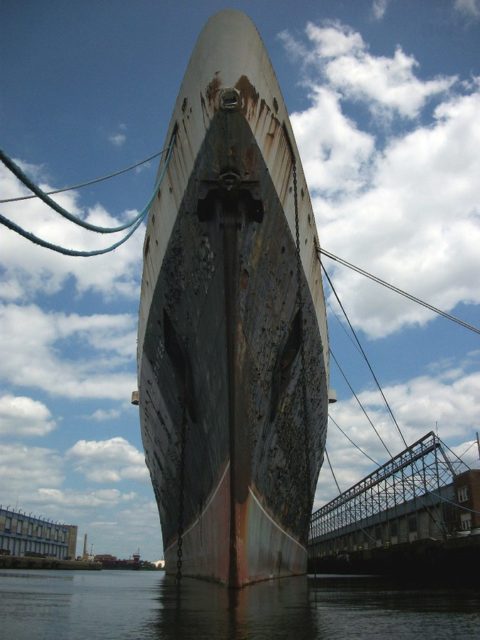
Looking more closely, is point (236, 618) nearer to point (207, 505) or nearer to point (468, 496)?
point (207, 505)

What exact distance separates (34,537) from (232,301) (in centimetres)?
5264

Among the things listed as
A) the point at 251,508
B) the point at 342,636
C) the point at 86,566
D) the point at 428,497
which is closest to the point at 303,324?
the point at 251,508

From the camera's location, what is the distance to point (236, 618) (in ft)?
13.7

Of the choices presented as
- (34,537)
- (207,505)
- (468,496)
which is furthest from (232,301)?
(34,537)

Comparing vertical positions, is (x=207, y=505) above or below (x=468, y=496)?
below

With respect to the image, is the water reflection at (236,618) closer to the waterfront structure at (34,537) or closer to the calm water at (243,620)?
the calm water at (243,620)

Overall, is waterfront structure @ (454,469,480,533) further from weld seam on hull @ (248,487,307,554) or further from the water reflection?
the water reflection

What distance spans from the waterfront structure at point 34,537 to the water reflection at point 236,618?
140 feet

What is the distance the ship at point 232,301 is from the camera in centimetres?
709

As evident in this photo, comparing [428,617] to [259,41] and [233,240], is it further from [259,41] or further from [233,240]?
[259,41]

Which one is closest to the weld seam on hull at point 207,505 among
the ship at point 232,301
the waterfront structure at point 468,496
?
the ship at point 232,301

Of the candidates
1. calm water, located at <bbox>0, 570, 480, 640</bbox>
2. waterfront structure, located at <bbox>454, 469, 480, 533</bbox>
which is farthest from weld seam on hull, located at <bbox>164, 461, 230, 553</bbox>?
waterfront structure, located at <bbox>454, 469, 480, 533</bbox>

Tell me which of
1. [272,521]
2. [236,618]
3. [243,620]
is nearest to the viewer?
[243,620]

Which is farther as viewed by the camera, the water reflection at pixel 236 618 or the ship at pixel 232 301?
the ship at pixel 232 301
